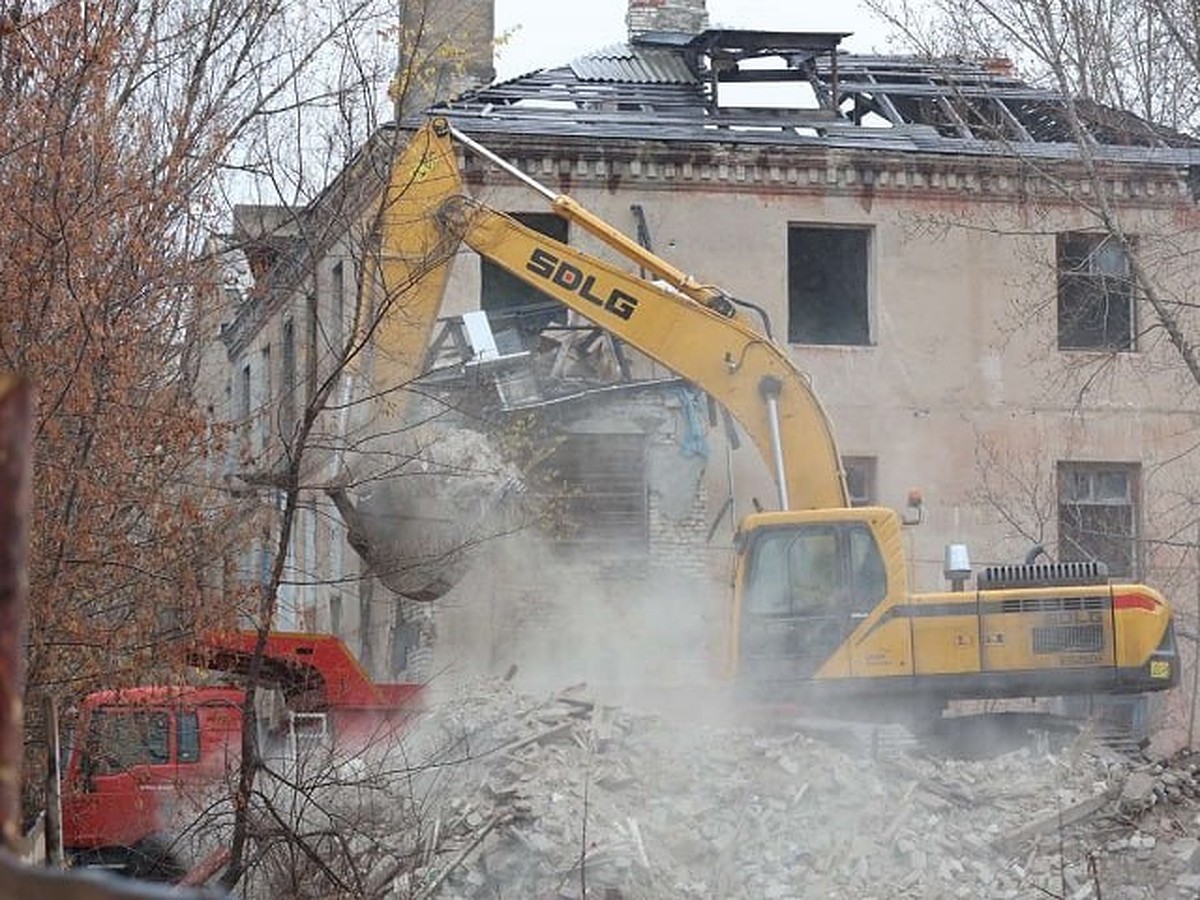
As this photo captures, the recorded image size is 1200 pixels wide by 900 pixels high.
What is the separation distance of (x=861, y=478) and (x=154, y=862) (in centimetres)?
1343

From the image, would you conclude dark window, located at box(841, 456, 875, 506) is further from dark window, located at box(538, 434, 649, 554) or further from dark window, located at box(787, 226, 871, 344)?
dark window, located at box(538, 434, 649, 554)

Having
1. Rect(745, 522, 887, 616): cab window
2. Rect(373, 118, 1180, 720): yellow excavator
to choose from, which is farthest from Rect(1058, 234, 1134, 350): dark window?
Rect(745, 522, 887, 616): cab window

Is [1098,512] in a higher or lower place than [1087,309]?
lower

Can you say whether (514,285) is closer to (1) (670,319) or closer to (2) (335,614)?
(2) (335,614)

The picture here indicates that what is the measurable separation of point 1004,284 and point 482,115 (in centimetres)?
698

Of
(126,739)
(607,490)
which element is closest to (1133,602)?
(607,490)

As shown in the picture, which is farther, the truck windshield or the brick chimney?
the brick chimney

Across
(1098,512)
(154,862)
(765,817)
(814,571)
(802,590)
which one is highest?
(1098,512)

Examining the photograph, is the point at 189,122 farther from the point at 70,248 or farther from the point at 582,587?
the point at 582,587

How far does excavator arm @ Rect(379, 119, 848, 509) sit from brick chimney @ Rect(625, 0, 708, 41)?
11.0 m

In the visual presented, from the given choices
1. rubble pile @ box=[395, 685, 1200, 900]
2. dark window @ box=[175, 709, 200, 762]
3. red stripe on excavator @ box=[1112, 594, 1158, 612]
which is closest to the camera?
rubble pile @ box=[395, 685, 1200, 900]

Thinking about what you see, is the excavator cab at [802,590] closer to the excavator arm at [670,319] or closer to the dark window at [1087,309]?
the excavator arm at [670,319]

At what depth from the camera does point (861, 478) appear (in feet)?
87.6

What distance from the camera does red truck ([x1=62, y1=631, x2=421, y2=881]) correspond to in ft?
Answer: 50.1
